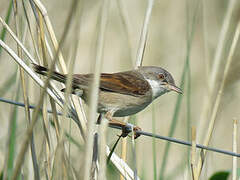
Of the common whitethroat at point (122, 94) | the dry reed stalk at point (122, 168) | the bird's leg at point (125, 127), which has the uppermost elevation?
the common whitethroat at point (122, 94)

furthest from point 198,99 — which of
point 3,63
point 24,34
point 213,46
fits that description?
point 24,34

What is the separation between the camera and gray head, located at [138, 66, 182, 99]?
4.39 meters

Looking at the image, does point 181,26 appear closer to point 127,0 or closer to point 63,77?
point 127,0

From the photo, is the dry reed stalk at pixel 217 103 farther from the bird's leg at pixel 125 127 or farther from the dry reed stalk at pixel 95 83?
the dry reed stalk at pixel 95 83

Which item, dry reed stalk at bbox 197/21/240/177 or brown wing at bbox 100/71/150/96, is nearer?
dry reed stalk at bbox 197/21/240/177

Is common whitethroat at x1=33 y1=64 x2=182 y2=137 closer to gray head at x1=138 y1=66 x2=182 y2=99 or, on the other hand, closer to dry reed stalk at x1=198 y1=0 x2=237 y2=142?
gray head at x1=138 y1=66 x2=182 y2=99

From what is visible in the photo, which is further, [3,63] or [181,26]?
[181,26]

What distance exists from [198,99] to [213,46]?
84 cm

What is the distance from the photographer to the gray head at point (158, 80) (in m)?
4.39

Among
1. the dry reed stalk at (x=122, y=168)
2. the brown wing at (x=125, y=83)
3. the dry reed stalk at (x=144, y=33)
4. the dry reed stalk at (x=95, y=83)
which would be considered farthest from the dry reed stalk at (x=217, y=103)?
the brown wing at (x=125, y=83)

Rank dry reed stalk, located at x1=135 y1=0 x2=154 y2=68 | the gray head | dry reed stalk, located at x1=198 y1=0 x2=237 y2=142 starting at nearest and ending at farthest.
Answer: dry reed stalk, located at x1=198 y1=0 x2=237 y2=142, dry reed stalk, located at x1=135 y1=0 x2=154 y2=68, the gray head

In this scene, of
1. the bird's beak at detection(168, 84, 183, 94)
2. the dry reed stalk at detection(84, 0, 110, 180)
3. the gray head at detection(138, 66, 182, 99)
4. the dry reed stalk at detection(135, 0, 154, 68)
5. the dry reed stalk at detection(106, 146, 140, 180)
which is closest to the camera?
the dry reed stalk at detection(84, 0, 110, 180)

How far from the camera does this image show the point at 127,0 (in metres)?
6.43

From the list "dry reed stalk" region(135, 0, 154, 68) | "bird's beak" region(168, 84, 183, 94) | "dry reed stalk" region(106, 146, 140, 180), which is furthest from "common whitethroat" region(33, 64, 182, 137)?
"dry reed stalk" region(106, 146, 140, 180)
